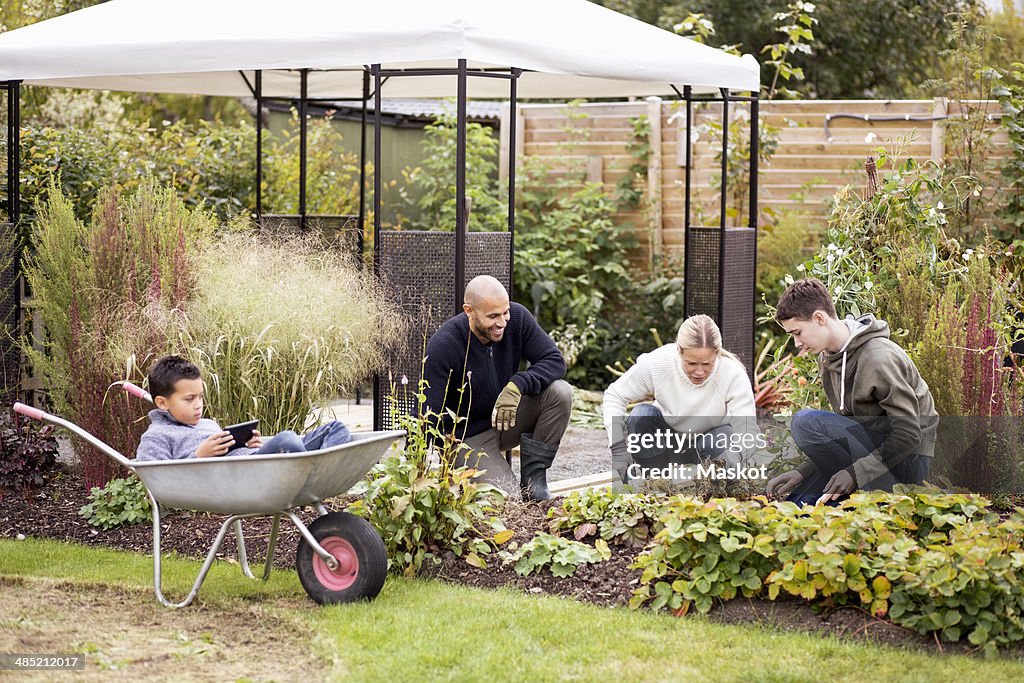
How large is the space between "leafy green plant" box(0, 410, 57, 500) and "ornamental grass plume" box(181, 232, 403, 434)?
39.8 inches

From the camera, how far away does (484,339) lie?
5418mm

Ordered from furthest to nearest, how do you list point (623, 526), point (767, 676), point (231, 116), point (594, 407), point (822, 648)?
point (231, 116) < point (594, 407) < point (623, 526) < point (822, 648) < point (767, 676)

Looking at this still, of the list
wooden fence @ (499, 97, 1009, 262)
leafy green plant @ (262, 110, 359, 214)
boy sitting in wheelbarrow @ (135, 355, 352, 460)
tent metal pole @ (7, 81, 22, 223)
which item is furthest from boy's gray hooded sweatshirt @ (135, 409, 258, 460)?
leafy green plant @ (262, 110, 359, 214)

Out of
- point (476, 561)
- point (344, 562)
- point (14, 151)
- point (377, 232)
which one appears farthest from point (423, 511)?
→ point (14, 151)

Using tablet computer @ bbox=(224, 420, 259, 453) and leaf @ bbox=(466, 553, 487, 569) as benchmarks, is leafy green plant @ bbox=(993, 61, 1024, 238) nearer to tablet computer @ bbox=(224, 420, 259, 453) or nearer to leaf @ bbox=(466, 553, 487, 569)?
leaf @ bbox=(466, 553, 487, 569)

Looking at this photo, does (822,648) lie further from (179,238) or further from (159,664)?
(179,238)

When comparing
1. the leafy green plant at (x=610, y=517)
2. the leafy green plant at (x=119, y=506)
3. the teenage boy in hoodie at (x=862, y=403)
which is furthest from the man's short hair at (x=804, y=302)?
the leafy green plant at (x=119, y=506)

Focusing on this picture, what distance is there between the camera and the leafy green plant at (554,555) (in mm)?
4369

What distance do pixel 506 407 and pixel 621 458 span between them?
0.69 m

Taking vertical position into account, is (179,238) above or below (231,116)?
below

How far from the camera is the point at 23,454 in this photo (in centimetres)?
550

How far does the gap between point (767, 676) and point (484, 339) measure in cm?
233

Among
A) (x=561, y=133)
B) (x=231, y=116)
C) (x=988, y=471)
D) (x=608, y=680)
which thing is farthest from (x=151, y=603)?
(x=231, y=116)

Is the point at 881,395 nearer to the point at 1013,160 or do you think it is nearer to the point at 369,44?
the point at 369,44
